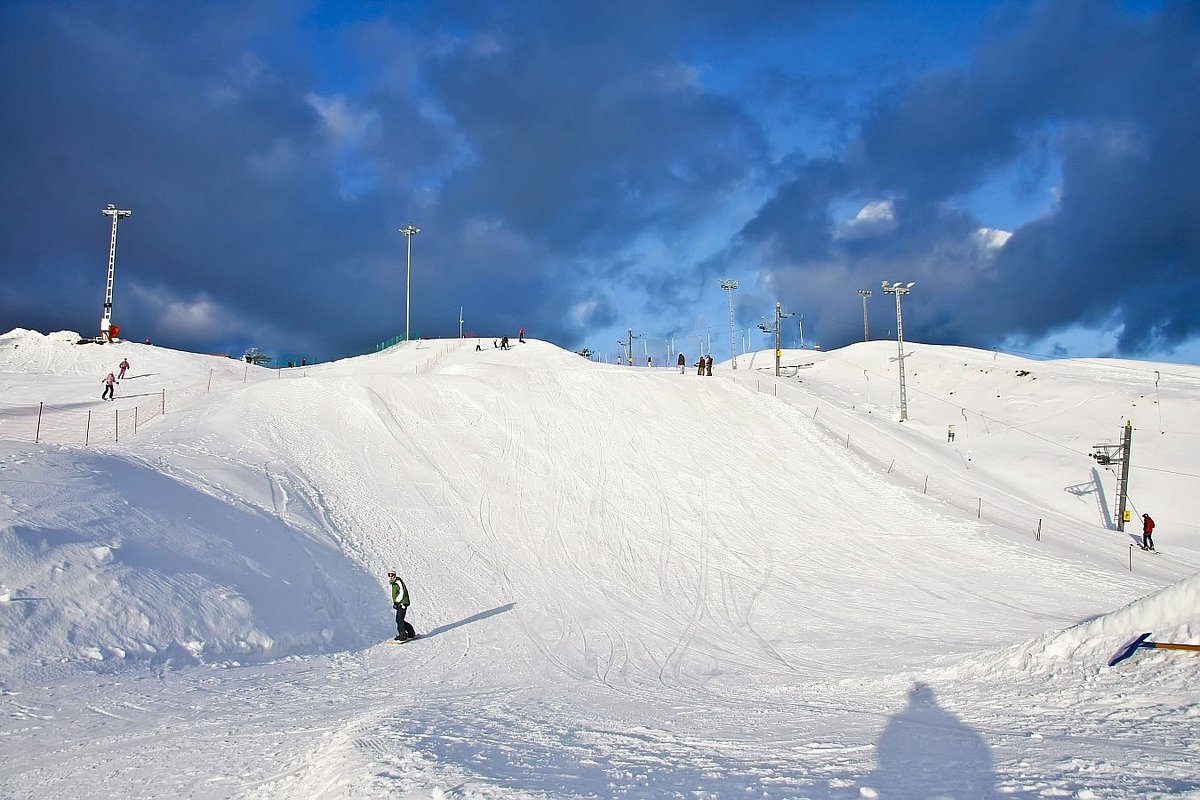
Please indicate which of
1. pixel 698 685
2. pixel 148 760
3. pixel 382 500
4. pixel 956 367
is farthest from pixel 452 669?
pixel 956 367

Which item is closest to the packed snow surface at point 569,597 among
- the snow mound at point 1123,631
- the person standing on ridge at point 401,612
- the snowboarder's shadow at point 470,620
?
the snow mound at point 1123,631

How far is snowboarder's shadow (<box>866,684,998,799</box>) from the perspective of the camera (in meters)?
5.45

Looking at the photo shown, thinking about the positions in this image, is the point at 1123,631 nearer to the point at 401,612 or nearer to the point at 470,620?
the point at 401,612

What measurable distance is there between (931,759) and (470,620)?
37.2 ft

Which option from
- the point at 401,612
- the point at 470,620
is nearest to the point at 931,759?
the point at 401,612

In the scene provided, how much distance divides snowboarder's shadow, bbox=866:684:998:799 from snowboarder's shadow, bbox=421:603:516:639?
32.1 ft

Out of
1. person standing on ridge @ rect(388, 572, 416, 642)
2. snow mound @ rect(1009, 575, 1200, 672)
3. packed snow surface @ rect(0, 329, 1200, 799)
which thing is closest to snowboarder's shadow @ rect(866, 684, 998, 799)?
packed snow surface @ rect(0, 329, 1200, 799)

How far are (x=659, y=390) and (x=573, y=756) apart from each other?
32.7 m

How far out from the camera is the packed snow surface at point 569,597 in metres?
6.50

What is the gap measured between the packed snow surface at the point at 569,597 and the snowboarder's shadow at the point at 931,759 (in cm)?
5

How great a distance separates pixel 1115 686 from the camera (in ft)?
23.9

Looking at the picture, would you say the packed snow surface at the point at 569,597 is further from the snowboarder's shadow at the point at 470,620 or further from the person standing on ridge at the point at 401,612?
the person standing on ridge at the point at 401,612

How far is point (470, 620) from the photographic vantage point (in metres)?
15.7

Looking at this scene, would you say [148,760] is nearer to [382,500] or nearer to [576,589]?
[576,589]
